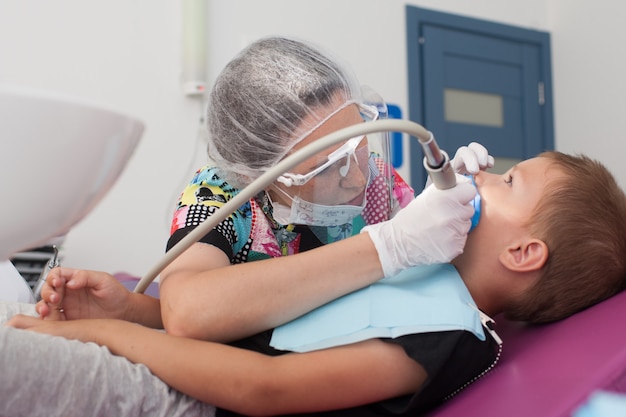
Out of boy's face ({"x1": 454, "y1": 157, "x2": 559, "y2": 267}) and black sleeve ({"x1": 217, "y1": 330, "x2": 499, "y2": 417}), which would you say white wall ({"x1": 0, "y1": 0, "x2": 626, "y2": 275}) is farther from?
black sleeve ({"x1": 217, "y1": 330, "x2": 499, "y2": 417})

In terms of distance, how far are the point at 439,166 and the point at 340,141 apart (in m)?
0.15

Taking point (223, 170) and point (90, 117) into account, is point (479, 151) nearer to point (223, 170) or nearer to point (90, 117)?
point (223, 170)

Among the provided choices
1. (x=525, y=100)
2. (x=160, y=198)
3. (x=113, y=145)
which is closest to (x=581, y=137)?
(x=525, y=100)

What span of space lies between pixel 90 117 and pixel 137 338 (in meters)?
0.46

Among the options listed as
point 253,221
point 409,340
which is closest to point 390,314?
point 409,340

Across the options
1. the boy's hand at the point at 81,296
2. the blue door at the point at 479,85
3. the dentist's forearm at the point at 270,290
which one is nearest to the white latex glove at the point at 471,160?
the dentist's forearm at the point at 270,290

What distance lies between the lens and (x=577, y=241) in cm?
113

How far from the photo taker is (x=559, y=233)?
3.70 ft

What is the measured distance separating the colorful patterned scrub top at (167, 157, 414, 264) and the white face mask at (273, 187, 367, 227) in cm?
4

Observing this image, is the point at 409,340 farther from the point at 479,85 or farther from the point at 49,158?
the point at 479,85

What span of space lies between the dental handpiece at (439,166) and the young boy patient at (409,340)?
0.20 metres

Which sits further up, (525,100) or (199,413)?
(525,100)

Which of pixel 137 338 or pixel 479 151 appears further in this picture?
pixel 479 151

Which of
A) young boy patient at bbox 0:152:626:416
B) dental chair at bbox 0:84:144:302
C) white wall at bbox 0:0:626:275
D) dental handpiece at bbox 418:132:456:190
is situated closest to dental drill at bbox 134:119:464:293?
dental handpiece at bbox 418:132:456:190
